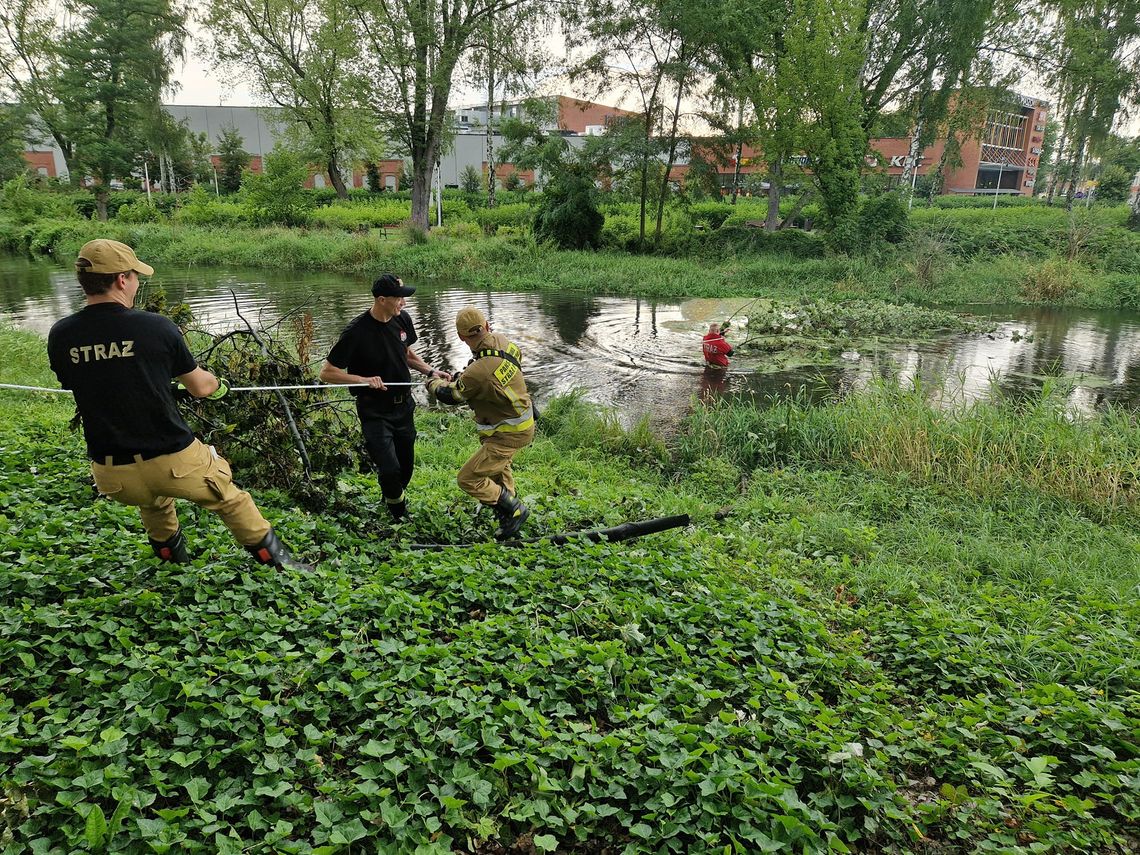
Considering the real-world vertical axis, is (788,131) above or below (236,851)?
above

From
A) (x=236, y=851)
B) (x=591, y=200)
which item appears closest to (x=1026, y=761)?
(x=236, y=851)

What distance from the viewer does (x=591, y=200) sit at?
30453mm

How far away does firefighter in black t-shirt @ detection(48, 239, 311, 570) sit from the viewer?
3768 millimetres

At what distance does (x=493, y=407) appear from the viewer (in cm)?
584

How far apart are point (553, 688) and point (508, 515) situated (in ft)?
7.93

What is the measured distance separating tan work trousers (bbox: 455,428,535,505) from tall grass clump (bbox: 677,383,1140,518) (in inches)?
147

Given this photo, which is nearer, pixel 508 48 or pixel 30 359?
pixel 30 359

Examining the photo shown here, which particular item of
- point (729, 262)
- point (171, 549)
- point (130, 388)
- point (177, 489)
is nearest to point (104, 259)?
point (130, 388)

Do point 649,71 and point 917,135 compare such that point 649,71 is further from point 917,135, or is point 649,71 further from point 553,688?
point 553,688

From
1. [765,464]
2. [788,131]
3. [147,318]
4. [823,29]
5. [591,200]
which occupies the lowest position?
→ [765,464]

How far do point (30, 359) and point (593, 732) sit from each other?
39.2 ft

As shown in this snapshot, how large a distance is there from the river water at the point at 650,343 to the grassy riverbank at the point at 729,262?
156cm

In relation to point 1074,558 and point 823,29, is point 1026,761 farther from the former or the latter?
point 823,29

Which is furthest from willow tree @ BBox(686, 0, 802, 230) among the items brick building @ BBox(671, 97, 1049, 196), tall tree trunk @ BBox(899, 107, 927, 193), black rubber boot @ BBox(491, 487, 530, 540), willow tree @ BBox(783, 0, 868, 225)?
brick building @ BBox(671, 97, 1049, 196)
